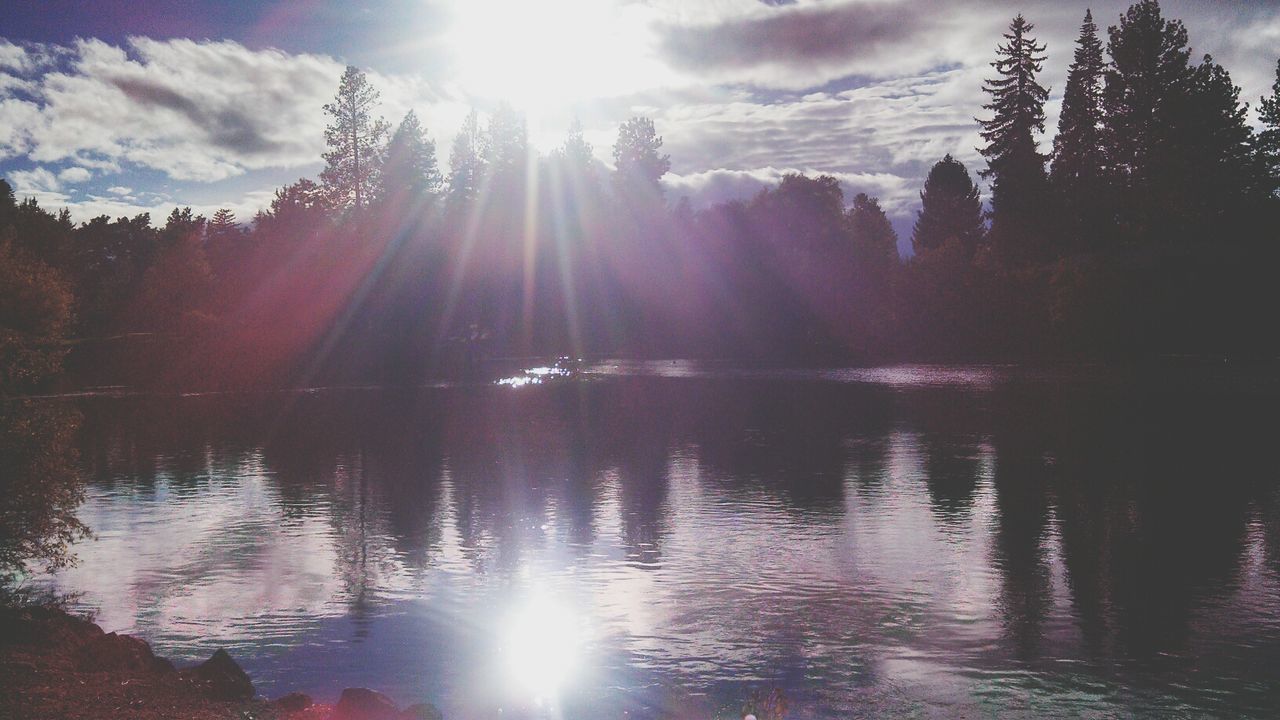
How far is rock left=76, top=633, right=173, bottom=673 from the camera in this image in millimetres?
12594

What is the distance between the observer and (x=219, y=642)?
15945mm

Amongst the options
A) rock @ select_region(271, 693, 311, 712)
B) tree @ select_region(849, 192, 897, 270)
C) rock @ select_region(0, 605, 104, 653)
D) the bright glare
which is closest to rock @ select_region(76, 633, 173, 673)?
rock @ select_region(0, 605, 104, 653)

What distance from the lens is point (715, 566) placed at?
805 inches

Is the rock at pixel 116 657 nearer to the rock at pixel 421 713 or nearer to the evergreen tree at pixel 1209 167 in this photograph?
the rock at pixel 421 713

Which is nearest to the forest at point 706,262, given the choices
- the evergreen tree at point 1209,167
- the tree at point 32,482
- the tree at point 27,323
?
the evergreen tree at point 1209,167

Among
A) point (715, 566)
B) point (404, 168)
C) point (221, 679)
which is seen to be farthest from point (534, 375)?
point (221, 679)

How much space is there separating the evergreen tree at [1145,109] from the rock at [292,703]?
111 meters

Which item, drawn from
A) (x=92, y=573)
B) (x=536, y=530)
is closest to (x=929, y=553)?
(x=536, y=530)

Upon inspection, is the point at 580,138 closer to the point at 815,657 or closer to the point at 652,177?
the point at 652,177

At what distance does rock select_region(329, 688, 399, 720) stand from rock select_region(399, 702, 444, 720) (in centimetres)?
12

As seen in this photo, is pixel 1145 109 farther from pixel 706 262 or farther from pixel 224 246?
pixel 224 246

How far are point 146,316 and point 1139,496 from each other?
132 meters

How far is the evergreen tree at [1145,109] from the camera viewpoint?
108m

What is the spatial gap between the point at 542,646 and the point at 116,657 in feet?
18.5
